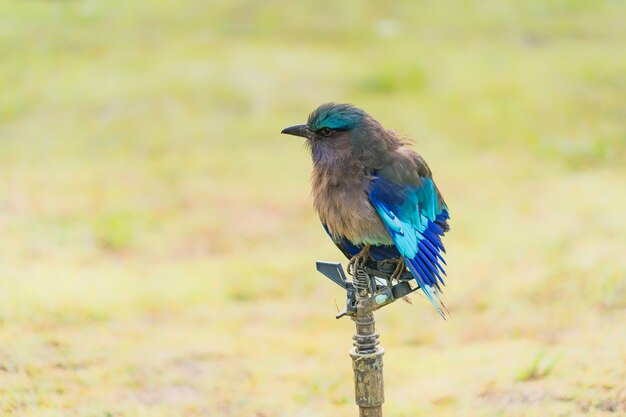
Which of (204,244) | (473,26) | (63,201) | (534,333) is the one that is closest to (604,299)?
(534,333)

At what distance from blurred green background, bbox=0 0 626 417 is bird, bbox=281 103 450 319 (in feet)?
3.07

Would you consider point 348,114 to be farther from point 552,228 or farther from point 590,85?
point 590,85

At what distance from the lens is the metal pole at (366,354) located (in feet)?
12.2

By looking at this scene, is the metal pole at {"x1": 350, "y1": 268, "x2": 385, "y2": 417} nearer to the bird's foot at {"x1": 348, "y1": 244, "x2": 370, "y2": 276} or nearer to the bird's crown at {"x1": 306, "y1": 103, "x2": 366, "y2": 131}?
the bird's foot at {"x1": 348, "y1": 244, "x2": 370, "y2": 276}

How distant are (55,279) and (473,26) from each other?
646cm

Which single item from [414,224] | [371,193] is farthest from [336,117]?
[414,224]

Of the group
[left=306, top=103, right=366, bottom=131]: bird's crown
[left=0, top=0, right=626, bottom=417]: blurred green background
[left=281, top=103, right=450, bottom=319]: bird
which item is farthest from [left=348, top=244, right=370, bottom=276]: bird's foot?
[left=0, top=0, right=626, bottom=417]: blurred green background

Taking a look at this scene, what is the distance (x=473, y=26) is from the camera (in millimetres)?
10719

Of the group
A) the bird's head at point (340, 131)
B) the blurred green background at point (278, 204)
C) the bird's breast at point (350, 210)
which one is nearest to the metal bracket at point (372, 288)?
the bird's breast at point (350, 210)

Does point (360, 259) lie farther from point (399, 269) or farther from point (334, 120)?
point (334, 120)

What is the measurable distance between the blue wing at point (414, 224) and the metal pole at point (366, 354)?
0.72 ft

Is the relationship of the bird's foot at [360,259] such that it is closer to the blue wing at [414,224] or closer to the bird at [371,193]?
the bird at [371,193]

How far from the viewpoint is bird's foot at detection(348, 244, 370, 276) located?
13.1ft

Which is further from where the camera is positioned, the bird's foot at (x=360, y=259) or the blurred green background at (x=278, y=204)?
the blurred green background at (x=278, y=204)
